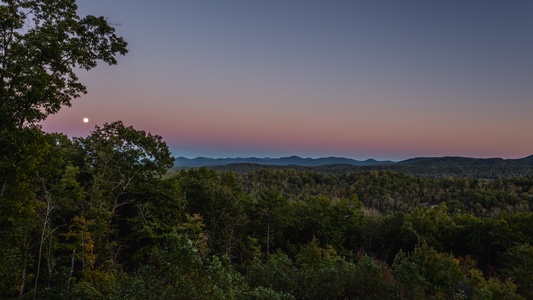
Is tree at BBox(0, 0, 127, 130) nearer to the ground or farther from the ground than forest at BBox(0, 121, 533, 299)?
farther from the ground

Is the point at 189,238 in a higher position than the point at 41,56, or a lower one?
lower

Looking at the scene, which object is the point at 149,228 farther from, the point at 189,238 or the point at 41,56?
the point at 41,56

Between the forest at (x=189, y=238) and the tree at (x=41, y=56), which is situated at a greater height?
the tree at (x=41, y=56)

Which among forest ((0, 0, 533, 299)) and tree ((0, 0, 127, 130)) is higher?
tree ((0, 0, 127, 130))

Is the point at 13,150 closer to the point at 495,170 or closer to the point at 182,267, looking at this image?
the point at 182,267

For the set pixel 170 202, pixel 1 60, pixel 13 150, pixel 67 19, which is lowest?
pixel 170 202

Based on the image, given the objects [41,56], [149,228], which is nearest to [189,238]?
[149,228]

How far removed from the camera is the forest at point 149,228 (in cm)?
1279

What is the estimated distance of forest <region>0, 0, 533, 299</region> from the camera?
12789mm

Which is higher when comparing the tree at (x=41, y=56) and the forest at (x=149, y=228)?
the tree at (x=41, y=56)

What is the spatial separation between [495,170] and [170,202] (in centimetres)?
22117

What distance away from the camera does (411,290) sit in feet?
53.4

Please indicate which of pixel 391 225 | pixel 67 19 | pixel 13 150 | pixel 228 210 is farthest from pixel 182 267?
pixel 391 225

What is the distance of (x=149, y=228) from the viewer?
88.1 feet
